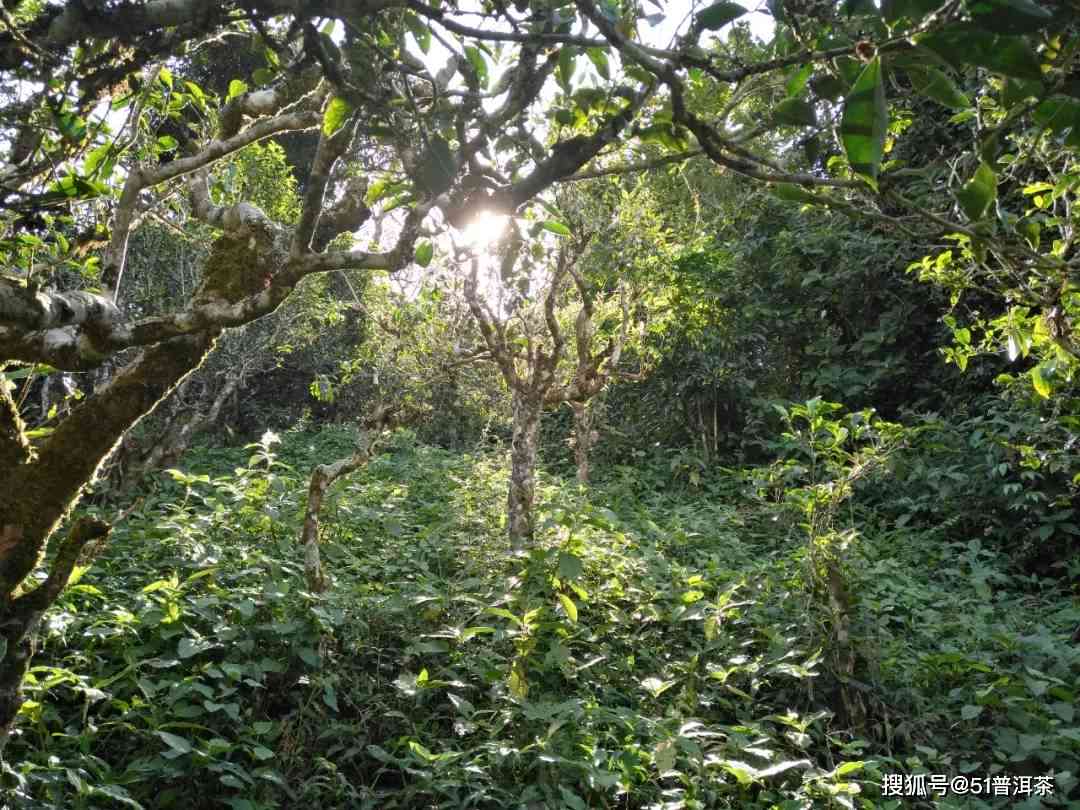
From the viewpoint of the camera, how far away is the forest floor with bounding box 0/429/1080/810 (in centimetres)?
240

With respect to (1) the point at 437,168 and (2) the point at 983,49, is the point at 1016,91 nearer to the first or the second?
(2) the point at 983,49

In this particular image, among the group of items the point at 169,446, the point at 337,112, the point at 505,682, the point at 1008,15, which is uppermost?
the point at 169,446

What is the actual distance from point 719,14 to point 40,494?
6.02 ft

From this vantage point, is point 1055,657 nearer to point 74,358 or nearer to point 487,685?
point 487,685

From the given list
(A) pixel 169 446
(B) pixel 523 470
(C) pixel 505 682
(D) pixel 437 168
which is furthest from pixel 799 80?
(A) pixel 169 446

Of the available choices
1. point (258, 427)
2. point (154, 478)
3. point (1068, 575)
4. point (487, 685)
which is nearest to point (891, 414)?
point (1068, 575)

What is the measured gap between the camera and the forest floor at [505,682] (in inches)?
94.3

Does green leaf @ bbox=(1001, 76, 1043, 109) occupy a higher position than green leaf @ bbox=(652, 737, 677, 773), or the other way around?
green leaf @ bbox=(1001, 76, 1043, 109)

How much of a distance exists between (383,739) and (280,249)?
5.42 ft

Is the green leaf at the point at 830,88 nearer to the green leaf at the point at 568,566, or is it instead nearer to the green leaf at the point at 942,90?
the green leaf at the point at 942,90

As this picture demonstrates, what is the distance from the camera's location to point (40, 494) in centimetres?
192

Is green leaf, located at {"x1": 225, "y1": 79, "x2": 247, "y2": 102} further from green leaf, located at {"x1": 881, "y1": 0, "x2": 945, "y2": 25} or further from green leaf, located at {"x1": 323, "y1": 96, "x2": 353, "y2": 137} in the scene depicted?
green leaf, located at {"x1": 881, "y1": 0, "x2": 945, "y2": 25}

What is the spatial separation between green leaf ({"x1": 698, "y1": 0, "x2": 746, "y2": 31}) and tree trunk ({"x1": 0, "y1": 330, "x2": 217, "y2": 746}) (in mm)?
1656

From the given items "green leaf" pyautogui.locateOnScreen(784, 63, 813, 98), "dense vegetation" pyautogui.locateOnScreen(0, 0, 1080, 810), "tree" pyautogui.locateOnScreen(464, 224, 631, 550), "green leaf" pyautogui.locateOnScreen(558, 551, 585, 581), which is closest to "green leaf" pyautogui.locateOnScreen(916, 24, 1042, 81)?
"dense vegetation" pyautogui.locateOnScreen(0, 0, 1080, 810)
